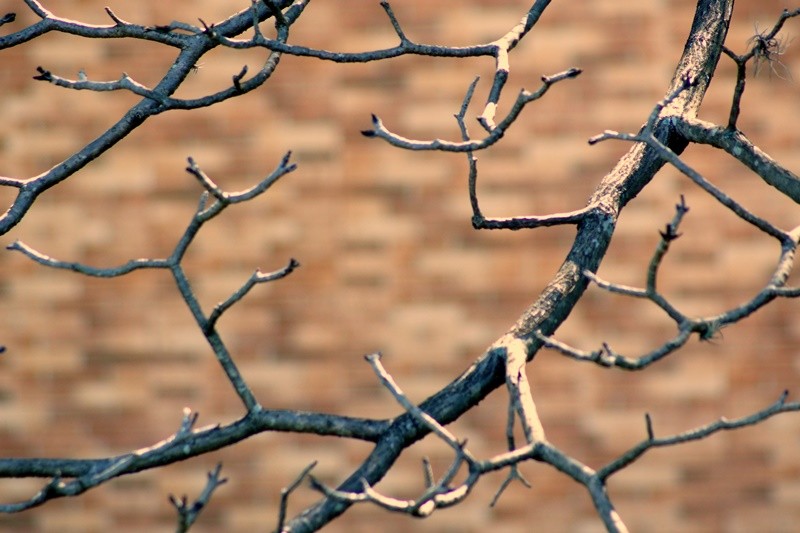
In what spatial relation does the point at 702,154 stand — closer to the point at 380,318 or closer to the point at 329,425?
the point at 380,318

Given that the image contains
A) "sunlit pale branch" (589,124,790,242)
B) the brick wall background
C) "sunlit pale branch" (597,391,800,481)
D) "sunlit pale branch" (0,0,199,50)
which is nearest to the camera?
"sunlit pale branch" (597,391,800,481)

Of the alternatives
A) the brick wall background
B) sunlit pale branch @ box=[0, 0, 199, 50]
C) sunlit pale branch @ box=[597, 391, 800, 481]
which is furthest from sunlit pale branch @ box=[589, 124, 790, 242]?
the brick wall background

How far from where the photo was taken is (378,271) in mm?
3387

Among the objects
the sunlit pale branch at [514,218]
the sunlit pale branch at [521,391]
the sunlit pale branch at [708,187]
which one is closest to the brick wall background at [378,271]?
the sunlit pale branch at [514,218]

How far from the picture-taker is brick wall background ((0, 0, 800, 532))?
3346 mm

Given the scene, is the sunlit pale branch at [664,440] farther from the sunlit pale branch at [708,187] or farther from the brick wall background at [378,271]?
the brick wall background at [378,271]

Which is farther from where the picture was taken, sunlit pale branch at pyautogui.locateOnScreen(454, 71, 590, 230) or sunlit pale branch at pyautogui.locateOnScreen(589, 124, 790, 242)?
sunlit pale branch at pyautogui.locateOnScreen(454, 71, 590, 230)

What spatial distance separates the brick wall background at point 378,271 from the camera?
3346 mm

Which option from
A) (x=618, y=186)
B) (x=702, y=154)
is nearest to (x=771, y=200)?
(x=702, y=154)

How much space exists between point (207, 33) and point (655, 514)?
2.51 metres

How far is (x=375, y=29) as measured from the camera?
3.40 meters

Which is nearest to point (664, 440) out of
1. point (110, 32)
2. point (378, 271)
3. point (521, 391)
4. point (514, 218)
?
point (521, 391)

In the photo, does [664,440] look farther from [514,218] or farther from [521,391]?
[514,218]

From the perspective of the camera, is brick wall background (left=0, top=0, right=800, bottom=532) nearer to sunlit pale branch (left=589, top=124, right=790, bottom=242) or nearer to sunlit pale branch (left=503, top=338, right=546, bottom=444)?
sunlit pale branch (left=503, top=338, right=546, bottom=444)
